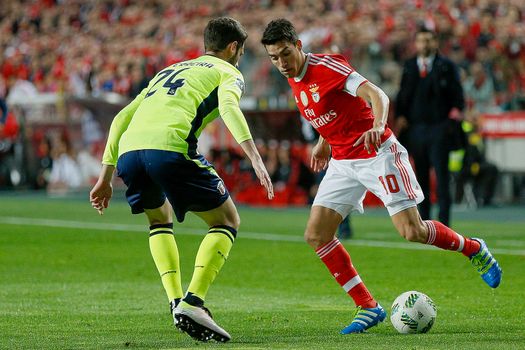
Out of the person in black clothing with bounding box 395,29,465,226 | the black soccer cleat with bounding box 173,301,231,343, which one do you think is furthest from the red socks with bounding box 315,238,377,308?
the person in black clothing with bounding box 395,29,465,226

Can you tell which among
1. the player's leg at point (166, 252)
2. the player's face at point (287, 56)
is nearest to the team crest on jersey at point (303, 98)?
the player's face at point (287, 56)

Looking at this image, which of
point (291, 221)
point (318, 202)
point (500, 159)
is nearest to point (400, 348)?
point (318, 202)

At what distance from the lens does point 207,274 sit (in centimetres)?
761

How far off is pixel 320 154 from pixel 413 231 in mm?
975

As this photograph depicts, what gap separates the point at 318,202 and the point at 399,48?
15.9m

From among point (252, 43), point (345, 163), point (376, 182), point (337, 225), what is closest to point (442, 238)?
point (376, 182)

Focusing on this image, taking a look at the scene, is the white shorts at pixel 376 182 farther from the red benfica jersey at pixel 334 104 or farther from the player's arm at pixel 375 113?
the player's arm at pixel 375 113

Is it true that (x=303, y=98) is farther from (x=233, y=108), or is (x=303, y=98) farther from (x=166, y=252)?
(x=166, y=252)

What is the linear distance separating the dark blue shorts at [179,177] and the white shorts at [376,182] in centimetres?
92

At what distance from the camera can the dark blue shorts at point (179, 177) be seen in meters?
7.62

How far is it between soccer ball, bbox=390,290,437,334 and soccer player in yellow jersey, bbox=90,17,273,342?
1147 mm

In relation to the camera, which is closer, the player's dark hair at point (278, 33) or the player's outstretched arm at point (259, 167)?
the player's outstretched arm at point (259, 167)

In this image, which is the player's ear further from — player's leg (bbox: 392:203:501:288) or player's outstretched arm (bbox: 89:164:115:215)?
player's leg (bbox: 392:203:501:288)

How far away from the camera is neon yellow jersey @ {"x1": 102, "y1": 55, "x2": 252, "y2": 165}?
25.1 ft
